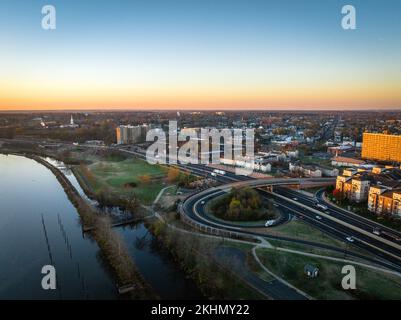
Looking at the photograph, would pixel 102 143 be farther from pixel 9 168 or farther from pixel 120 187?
pixel 120 187

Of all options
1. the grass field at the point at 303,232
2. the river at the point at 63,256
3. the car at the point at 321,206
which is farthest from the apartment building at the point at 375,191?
the river at the point at 63,256

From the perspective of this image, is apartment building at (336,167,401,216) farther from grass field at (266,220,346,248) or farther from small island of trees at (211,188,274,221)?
small island of trees at (211,188,274,221)

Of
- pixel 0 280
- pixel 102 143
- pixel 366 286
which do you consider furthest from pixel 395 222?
pixel 102 143

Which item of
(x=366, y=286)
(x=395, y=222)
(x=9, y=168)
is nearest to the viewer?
(x=366, y=286)

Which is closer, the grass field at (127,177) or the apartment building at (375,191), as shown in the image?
the apartment building at (375,191)

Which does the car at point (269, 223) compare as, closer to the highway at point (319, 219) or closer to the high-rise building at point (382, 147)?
the highway at point (319, 219)

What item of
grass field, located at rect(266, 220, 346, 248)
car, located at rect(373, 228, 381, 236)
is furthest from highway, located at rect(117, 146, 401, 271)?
grass field, located at rect(266, 220, 346, 248)
